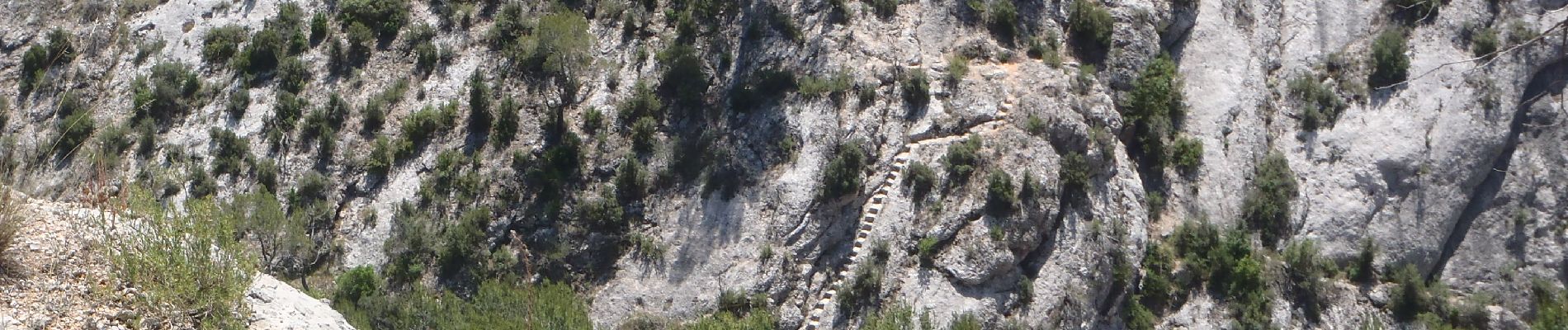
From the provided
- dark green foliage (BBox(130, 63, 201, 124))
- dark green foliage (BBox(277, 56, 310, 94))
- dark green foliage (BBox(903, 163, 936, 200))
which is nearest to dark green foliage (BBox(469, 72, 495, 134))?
dark green foliage (BBox(277, 56, 310, 94))

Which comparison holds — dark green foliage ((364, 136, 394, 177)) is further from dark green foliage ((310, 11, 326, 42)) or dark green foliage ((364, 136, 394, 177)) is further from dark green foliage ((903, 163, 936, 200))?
dark green foliage ((903, 163, 936, 200))

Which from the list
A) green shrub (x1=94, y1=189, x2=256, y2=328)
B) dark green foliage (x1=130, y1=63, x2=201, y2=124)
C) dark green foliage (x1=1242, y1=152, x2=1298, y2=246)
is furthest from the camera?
dark green foliage (x1=130, y1=63, x2=201, y2=124)

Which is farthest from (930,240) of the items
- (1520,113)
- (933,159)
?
(1520,113)

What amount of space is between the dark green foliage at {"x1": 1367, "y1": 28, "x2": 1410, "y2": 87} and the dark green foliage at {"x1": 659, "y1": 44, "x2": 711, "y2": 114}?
1507 centimetres

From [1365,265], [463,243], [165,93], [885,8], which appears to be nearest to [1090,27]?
[885,8]

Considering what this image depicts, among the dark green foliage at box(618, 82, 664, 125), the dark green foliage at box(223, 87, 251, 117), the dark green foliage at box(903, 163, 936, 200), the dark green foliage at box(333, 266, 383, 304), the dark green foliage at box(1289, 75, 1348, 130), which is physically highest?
the dark green foliage at box(1289, 75, 1348, 130)

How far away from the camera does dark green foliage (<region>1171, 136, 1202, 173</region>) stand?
29.1 meters

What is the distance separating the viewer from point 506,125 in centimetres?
2839

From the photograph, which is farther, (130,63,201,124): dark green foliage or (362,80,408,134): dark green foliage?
(130,63,201,124): dark green foliage

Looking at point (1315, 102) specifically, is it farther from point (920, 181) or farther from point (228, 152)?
point (228, 152)

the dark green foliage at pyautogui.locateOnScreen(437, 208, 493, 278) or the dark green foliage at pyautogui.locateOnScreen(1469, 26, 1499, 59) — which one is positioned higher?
the dark green foliage at pyautogui.locateOnScreen(1469, 26, 1499, 59)

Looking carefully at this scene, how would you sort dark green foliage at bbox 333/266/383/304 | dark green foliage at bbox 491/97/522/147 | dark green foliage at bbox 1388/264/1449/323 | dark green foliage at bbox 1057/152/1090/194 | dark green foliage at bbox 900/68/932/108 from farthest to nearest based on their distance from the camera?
dark green foliage at bbox 1388/264/1449/323 < dark green foliage at bbox 491/97/522/147 < dark green foliage at bbox 900/68/932/108 < dark green foliage at bbox 1057/152/1090/194 < dark green foliage at bbox 333/266/383/304

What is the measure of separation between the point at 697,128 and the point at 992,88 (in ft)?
20.2

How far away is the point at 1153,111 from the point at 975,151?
16.2 ft
